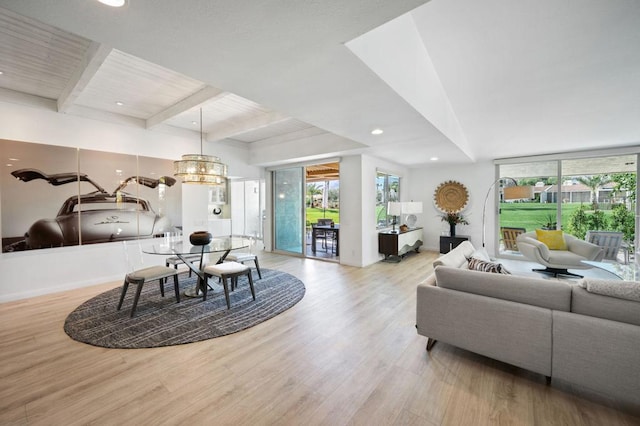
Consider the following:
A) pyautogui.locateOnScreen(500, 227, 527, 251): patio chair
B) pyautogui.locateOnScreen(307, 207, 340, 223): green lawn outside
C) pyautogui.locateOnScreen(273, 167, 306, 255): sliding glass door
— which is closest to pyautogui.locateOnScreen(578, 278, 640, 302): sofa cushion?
pyautogui.locateOnScreen(273, 167, 306, 255): sliding glass door

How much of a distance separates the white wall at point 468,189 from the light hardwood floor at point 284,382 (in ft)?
16.3

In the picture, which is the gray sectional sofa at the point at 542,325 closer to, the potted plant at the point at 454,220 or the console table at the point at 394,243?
the console table at the point at 394,243

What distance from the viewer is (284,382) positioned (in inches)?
76.3

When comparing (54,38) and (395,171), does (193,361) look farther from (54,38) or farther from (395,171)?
(395,171)

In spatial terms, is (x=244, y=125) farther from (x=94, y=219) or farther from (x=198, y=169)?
(x=94, y=219)

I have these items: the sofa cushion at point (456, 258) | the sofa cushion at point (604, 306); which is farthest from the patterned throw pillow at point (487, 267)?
the sofa cushion at point (604, 306)

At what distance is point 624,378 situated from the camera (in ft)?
5.19

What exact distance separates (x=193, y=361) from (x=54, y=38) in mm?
3384

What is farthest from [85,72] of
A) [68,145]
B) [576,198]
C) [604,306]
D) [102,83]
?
[576,198]

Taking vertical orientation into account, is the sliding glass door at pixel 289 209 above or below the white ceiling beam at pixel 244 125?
below

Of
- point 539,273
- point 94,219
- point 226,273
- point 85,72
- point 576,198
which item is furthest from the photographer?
point 576,198

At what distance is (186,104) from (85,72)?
1172 millimetres

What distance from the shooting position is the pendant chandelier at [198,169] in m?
3.70

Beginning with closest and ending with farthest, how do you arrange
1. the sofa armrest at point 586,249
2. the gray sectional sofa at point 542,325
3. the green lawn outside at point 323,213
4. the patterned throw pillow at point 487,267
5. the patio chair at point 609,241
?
the gray sectional sofa at point 542,325 → the patterned throw pillow at point 487,267 → the sofa armrest at point 586,249 → the patio chair at point 609,241 → the green lawn outside at point 323,213
